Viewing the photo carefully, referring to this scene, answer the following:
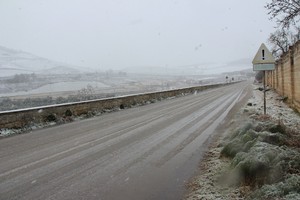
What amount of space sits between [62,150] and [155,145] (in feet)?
8.76

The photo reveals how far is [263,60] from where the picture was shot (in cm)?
1302

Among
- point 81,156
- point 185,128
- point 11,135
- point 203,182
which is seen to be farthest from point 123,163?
point 11,135

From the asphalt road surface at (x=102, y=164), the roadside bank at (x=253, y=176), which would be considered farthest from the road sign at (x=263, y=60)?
the roadside bank at (x=253, y=176)

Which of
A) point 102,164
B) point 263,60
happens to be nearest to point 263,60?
point 263,60

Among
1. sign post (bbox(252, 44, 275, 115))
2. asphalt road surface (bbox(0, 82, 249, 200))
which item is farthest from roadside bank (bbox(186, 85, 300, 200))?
sign post (bbox(252, 44, 275, 115))

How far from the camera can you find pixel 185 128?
1266cm

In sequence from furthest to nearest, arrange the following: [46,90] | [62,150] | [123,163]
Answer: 1. [46,90]
2. [62,150]
3. [123,163]

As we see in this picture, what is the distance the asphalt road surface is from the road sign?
145 inches

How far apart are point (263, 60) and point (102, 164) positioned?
28.5ft

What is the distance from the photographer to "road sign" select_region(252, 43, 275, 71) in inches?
510

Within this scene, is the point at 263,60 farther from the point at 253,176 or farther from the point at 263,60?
the point at 253,176

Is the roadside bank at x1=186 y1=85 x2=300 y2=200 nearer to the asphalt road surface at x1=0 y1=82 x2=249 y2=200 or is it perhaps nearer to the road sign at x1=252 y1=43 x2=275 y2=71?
the asphalt road surface at x1=0 y1=82 x2=249 y2=200

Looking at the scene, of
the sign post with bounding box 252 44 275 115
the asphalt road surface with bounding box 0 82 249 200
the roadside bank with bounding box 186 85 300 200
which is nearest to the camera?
the roadside bank with bounding box 186 85 300 200

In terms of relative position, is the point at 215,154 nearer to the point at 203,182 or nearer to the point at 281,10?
the point at 203,182
